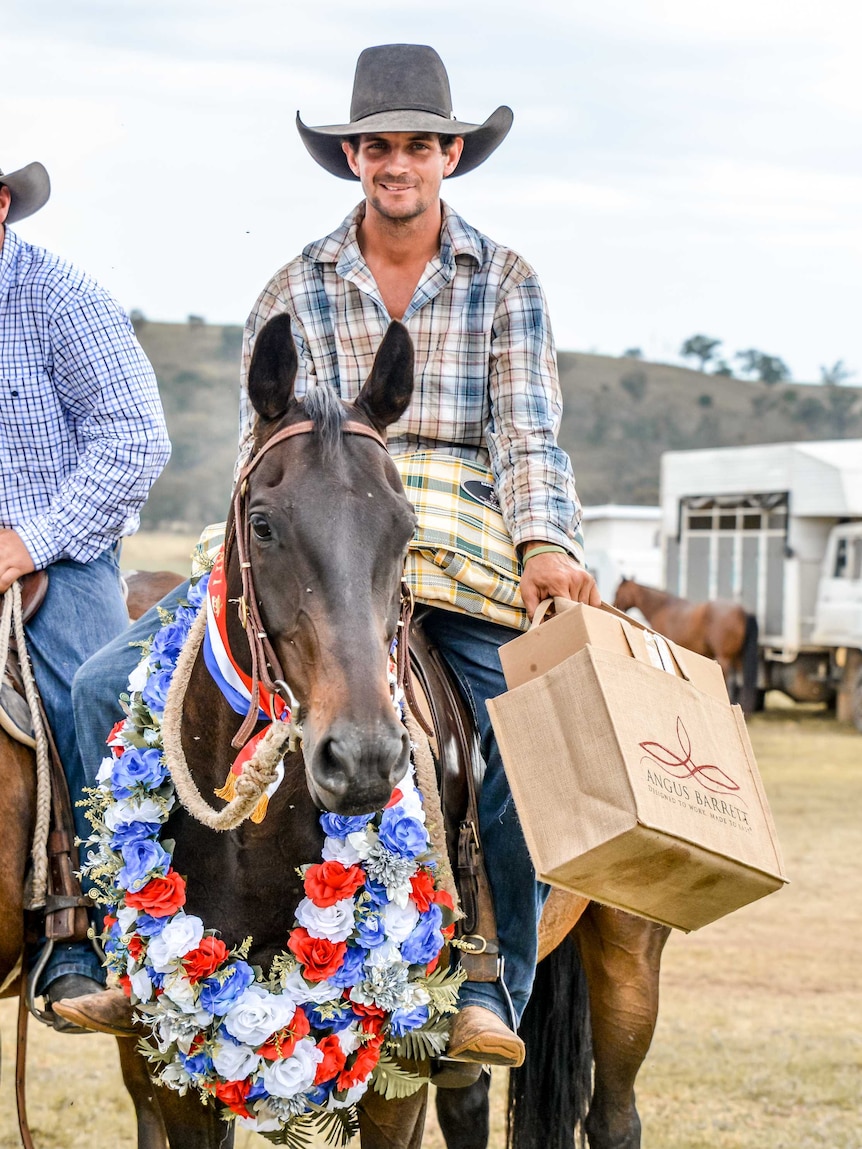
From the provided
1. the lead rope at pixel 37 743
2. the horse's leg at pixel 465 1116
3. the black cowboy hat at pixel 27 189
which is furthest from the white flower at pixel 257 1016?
the black cowboy hat at pixel 27 189

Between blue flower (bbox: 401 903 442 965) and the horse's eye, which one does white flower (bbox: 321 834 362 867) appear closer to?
blue flower (bbox: 401 903 442 965)

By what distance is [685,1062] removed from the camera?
691cm

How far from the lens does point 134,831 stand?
3.30m

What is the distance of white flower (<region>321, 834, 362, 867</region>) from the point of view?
319 centimetres

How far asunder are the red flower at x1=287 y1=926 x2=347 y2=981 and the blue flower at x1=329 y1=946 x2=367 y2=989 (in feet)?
0.06

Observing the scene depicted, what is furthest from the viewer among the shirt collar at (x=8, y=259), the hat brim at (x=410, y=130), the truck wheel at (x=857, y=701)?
the truck wheel at (x=857, y=701)

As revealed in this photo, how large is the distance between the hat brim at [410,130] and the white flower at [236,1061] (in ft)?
8.20

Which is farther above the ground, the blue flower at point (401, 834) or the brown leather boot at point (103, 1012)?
the blue flower at point (401, 834)

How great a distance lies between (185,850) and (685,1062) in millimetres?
4437

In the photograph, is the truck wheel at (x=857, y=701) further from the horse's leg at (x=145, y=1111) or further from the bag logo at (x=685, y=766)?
the bag logo at (x=685, y=766)

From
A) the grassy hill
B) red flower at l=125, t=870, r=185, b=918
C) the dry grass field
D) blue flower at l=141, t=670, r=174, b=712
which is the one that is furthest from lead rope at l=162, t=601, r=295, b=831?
the grassy hill

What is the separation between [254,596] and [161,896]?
2.80 feet

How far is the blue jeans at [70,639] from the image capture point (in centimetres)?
407

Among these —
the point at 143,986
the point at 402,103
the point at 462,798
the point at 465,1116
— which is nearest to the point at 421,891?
the point at 462,798
